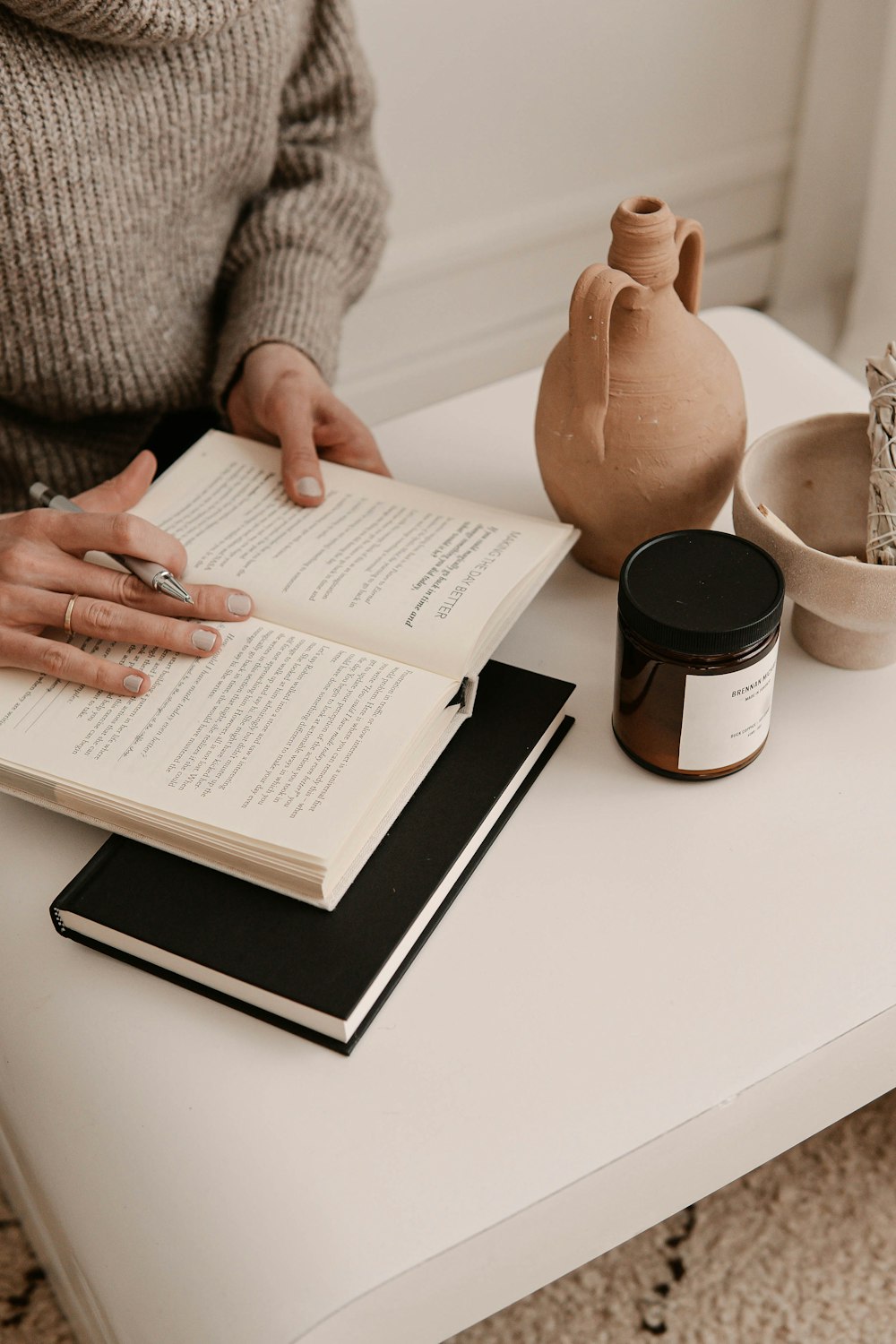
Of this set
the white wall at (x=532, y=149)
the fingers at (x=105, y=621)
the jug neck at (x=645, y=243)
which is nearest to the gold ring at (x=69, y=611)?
the fingers at (x=105, y=621)

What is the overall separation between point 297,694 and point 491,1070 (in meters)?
0.21

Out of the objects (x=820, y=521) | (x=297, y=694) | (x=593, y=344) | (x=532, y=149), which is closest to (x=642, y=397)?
(x=593, y=344)

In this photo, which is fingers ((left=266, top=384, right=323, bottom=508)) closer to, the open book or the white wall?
the open book

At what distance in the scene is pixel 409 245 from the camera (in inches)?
58.4

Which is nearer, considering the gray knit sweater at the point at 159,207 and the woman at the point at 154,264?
the woman at the point at 154,264

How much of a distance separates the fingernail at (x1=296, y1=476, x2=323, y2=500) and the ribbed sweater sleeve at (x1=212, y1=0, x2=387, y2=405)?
0.65 feet

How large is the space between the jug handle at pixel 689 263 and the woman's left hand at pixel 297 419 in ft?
0.77

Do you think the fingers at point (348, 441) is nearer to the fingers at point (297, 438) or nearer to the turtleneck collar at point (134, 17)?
the fingers at point (297, 438)

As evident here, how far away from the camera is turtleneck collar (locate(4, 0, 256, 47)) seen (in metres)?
0.72

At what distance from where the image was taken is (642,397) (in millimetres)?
666

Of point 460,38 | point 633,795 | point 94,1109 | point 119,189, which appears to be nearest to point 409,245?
point 460,38

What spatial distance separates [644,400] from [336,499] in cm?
21

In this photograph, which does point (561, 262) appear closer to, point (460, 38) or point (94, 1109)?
point (460, 38)

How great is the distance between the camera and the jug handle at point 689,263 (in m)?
0.68
